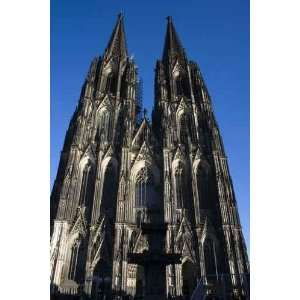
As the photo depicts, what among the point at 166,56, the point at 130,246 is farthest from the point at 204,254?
the point at 166,56

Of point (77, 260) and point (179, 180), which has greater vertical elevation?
point (179, 180)

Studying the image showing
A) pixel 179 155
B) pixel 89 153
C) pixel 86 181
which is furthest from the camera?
pixel 89 153

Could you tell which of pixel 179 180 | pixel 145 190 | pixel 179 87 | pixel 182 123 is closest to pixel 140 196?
pixel 145 190

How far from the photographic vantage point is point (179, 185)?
21969 millimetres

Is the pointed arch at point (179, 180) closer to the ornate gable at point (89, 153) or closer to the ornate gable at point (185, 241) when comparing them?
the ornate gable at point (185, 241)

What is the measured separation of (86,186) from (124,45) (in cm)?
1688

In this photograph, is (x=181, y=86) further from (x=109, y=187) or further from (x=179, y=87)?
(x=109, y=187)

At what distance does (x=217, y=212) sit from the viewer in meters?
20.3

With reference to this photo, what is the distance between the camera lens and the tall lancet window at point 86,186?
21.1m

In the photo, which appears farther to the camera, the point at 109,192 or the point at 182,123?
the point at 182,123

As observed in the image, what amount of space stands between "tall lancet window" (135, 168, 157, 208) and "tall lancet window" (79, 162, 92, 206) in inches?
123

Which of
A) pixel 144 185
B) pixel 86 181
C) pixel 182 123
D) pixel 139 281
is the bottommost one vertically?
pixel 139 281
